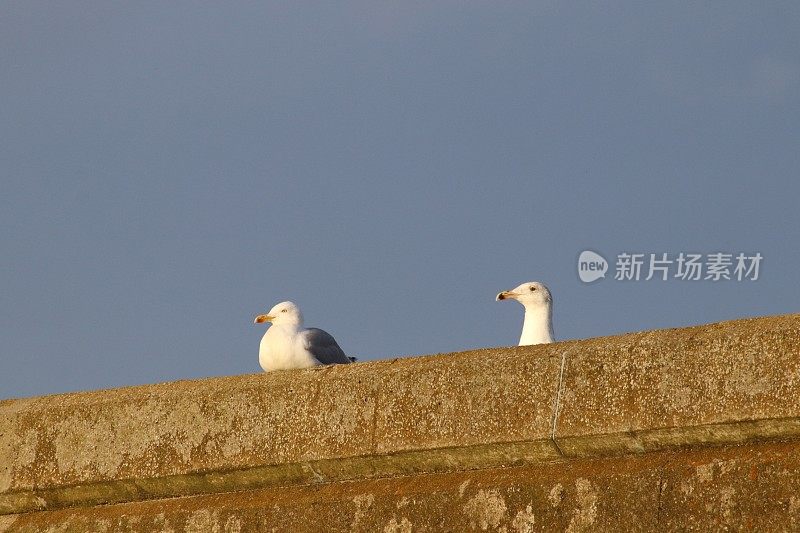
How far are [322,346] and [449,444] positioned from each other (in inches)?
153

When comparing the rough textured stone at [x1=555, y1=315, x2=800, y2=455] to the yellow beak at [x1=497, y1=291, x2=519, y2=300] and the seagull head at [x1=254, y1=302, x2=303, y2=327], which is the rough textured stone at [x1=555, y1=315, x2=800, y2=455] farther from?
the yellow beak at [x1=497, y1=291, x2=519, y2=300]

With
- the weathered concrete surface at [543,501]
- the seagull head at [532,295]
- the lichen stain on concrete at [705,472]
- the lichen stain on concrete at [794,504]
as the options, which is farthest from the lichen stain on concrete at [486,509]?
the seagull head at [532,295]

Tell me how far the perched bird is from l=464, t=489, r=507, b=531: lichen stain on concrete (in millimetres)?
3643

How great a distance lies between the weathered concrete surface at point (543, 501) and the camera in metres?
5.29

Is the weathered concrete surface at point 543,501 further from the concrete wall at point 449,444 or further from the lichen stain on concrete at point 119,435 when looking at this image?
the lichen stain on concrete at point 119,435

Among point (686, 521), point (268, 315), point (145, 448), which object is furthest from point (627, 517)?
point (268, 315)

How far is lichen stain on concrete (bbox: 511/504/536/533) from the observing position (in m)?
5.79

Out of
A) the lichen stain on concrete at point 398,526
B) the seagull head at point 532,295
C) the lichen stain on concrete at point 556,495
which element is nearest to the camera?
the lichen stain on concrete at point 556,495

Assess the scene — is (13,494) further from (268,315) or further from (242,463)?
Answer: (268,315)

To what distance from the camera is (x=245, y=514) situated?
6.56 meters

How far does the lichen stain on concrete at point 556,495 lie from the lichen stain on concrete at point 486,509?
0.22m

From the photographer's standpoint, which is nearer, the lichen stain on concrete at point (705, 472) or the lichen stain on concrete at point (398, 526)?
the lichen stain on concrete at point (705, 472)

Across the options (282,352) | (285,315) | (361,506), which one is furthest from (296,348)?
(361,506)

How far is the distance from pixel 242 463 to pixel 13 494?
4.79ft
